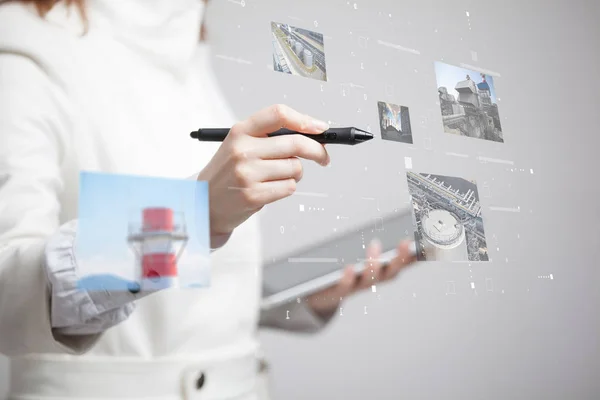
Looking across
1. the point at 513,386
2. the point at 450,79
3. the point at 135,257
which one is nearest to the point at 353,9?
the point at 450,79

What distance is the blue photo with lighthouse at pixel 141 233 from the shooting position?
48cm

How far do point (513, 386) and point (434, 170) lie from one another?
1.23 feet

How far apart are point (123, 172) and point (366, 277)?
0.35m

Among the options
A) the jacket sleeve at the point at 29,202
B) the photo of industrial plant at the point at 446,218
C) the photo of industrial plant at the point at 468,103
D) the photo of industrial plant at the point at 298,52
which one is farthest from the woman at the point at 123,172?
the photo of industrial plant at the point at 468,103

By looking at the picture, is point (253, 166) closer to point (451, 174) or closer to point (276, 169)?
point (276, 169)

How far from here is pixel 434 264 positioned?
2.60ft

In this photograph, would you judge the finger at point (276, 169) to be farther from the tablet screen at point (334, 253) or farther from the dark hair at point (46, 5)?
the dark hair at point (46, 5)

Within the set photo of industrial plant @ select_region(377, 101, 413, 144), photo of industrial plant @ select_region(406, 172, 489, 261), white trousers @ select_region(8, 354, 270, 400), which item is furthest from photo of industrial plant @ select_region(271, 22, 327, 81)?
white trousers @ select_region(8, 354, 270, 400)

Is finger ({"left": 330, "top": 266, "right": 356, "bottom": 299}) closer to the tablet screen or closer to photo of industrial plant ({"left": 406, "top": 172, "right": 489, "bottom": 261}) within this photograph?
the tablet screen

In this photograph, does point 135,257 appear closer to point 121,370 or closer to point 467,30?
point 121,370

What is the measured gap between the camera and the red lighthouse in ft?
1.64

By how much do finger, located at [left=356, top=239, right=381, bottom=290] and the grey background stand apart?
2 cm

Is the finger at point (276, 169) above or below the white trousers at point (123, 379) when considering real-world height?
above

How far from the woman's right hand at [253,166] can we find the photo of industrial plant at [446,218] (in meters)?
0.28
